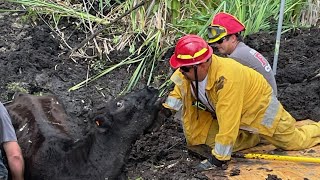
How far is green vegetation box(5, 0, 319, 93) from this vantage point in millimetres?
9547

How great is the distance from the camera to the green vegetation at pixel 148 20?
31.3 ft

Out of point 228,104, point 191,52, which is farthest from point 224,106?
point 191,52

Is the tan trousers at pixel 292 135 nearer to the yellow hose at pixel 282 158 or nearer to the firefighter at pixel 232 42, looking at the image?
the yellow hose at pixel 282 158

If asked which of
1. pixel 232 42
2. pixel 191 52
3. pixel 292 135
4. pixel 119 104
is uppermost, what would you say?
pixel 191 52

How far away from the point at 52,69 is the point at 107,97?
3.39ft

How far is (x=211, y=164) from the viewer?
6590mm

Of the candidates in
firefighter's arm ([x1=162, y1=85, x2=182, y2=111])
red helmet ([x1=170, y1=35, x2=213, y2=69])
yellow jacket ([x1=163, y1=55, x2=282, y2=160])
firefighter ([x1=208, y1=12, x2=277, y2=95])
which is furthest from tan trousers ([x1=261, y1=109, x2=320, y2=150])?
red helmet ([x1=170, y1=35, x2=213, y2=69])

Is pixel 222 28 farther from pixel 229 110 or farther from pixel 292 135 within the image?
pixel 292 135

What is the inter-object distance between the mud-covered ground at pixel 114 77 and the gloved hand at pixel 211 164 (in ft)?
0.78

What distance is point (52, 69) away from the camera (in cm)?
934

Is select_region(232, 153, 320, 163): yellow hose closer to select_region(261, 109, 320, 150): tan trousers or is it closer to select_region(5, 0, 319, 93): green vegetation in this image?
select_region(261, 109, 320, 150): tan trousers

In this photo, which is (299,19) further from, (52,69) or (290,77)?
(52,69)

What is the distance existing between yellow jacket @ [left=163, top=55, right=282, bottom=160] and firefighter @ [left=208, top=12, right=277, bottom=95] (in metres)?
0.48

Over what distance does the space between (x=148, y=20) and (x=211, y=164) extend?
12.9 feet
